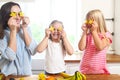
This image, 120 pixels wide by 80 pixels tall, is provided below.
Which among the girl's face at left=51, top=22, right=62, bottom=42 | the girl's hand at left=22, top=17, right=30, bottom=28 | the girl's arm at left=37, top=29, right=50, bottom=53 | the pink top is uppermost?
the girl's hand at left=22, top=17, right=30, bottom=28

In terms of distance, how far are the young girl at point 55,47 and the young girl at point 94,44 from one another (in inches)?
5.3

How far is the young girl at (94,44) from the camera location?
1.54 m

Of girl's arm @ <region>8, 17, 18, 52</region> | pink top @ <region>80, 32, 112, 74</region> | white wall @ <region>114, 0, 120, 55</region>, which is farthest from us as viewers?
white wall @ <region>114, 0, 120, 55</region>

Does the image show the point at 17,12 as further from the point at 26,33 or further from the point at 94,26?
the point at 94,26

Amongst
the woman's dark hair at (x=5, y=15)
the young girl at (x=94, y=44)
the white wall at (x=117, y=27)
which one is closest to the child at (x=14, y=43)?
the woman's dark hair at (x=5, y=15)

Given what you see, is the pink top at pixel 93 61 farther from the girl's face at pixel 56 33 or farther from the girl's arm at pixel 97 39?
the girl's face at pixel 56 33

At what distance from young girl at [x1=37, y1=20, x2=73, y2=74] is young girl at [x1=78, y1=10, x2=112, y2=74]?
0.13 metres

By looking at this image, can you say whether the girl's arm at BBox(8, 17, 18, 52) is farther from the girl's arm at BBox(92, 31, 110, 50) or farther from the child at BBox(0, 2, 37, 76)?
the girl's arm at BBox(92, 31, 110, 50)

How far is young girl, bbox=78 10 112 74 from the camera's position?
154 centimetres

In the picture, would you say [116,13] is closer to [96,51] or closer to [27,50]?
[96,51]

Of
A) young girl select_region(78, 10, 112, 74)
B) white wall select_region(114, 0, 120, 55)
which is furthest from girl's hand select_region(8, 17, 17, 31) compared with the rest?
white wall select_region(114, 0, 120, 55)

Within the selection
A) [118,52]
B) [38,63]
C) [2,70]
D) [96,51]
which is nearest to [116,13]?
[118,52]

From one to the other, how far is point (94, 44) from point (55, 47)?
0.25 metres

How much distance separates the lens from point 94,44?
1.59 m
